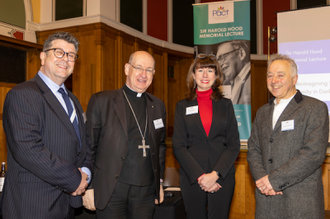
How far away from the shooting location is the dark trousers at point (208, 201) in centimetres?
212

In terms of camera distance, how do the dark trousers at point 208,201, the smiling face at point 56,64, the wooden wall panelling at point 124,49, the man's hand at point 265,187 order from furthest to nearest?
the wooden wall panelling at point 124,49 < the dark trousers at point 208,201 < the man's hand at point 265,187 < the smiling face at point 56,64

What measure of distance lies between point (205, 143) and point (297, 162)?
0.67 metres

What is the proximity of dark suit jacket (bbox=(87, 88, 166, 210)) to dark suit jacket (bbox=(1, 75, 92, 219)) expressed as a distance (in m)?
0.32

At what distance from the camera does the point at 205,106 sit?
2.35 meters

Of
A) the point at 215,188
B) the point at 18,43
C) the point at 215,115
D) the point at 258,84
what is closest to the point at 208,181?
the point at 215,188

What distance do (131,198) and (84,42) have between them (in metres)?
4.63

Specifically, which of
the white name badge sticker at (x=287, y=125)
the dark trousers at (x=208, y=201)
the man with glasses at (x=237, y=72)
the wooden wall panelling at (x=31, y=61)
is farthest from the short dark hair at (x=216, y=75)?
the wooden wall panelling at (x=31, y=61)

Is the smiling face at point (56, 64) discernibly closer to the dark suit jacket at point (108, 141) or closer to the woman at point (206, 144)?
the dark suit jacket at point (108, 141)

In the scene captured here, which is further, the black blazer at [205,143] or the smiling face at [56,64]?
the black blazer at [205,143]

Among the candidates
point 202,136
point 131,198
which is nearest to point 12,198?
point 131,198

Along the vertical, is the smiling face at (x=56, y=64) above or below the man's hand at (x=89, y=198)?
above

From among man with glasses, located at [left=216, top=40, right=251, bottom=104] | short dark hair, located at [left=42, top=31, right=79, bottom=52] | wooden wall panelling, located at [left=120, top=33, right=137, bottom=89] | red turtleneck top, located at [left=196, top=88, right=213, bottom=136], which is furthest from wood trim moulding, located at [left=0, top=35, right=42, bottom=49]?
red turtleneck top, located at [left=196, top=88, right=213, bottom=136]

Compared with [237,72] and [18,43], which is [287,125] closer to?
[237,72]

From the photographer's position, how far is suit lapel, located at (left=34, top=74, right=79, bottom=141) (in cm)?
167
